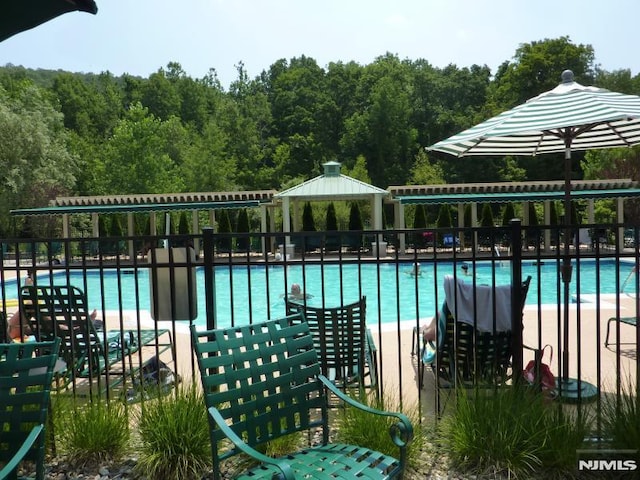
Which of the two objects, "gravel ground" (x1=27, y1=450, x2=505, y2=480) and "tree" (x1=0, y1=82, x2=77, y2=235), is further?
"tree" (x1=0, y1=82, x2=77, y2=235)

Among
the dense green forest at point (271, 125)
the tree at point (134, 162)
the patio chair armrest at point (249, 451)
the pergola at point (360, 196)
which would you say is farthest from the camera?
the dense green forest at point (271, 125)

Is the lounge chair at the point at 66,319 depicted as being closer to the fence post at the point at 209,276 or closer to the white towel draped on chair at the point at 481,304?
the fence post at the point at 209,276

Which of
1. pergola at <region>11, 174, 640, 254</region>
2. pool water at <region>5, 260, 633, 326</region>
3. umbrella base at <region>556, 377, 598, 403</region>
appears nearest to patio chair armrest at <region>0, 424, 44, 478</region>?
umbrella base at <region>556, 377, 598, 403</region>

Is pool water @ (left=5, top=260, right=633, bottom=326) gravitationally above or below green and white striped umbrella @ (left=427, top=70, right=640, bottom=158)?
below

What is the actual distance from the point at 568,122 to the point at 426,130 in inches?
1871

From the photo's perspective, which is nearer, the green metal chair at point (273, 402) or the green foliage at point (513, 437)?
the green metal chair at point (273, 402)

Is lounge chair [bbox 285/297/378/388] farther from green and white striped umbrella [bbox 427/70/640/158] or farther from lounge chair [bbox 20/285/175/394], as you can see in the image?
green and white striped umbrella [bbox 427/70/640/158]

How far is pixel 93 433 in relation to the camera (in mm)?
3535

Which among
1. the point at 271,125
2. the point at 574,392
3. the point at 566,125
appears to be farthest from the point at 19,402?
the point at 271,125

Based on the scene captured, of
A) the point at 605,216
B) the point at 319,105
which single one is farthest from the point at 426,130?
the point at 605,216

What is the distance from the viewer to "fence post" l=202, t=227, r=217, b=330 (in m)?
3.93

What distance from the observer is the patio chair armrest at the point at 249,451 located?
6.77 ft

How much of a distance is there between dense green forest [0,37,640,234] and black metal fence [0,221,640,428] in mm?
8264

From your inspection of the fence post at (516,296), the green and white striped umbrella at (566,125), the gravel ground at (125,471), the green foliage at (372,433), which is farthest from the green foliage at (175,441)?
the green and white striped umbrella at (566,125)
